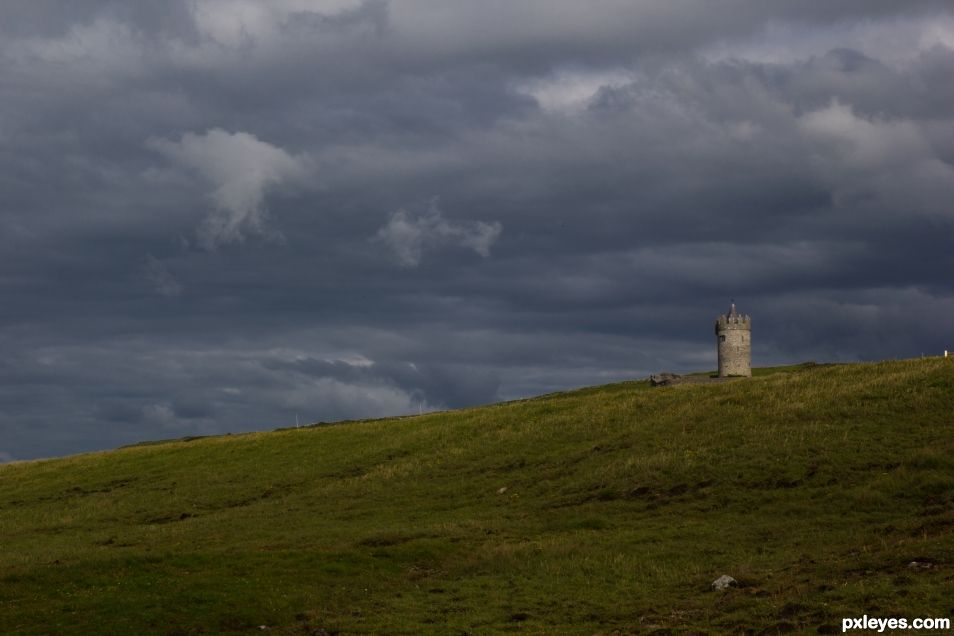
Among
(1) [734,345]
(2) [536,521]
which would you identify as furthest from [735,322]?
(2) [536,521]

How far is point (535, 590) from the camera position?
35.2 metres

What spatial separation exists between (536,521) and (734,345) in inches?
3647

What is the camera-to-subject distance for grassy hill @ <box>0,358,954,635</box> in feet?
105

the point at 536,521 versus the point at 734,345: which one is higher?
the point at 734,345

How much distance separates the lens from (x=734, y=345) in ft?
446

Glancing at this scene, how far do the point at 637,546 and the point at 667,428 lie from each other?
2392 centimetres

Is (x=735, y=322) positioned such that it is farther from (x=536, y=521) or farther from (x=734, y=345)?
(x=536, y=521)

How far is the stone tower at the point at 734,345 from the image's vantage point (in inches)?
5330

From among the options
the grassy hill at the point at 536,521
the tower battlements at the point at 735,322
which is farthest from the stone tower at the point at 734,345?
the grassy hill at the point at 536,521

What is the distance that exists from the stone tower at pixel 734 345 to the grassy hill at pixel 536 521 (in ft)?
190

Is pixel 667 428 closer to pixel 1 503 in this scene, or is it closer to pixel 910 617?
pixel 910 617

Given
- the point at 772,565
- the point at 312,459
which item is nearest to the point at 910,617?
the point at 772,565

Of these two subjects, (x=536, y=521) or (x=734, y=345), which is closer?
(x=536, y=521)

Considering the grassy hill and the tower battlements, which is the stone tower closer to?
the tower battlements
